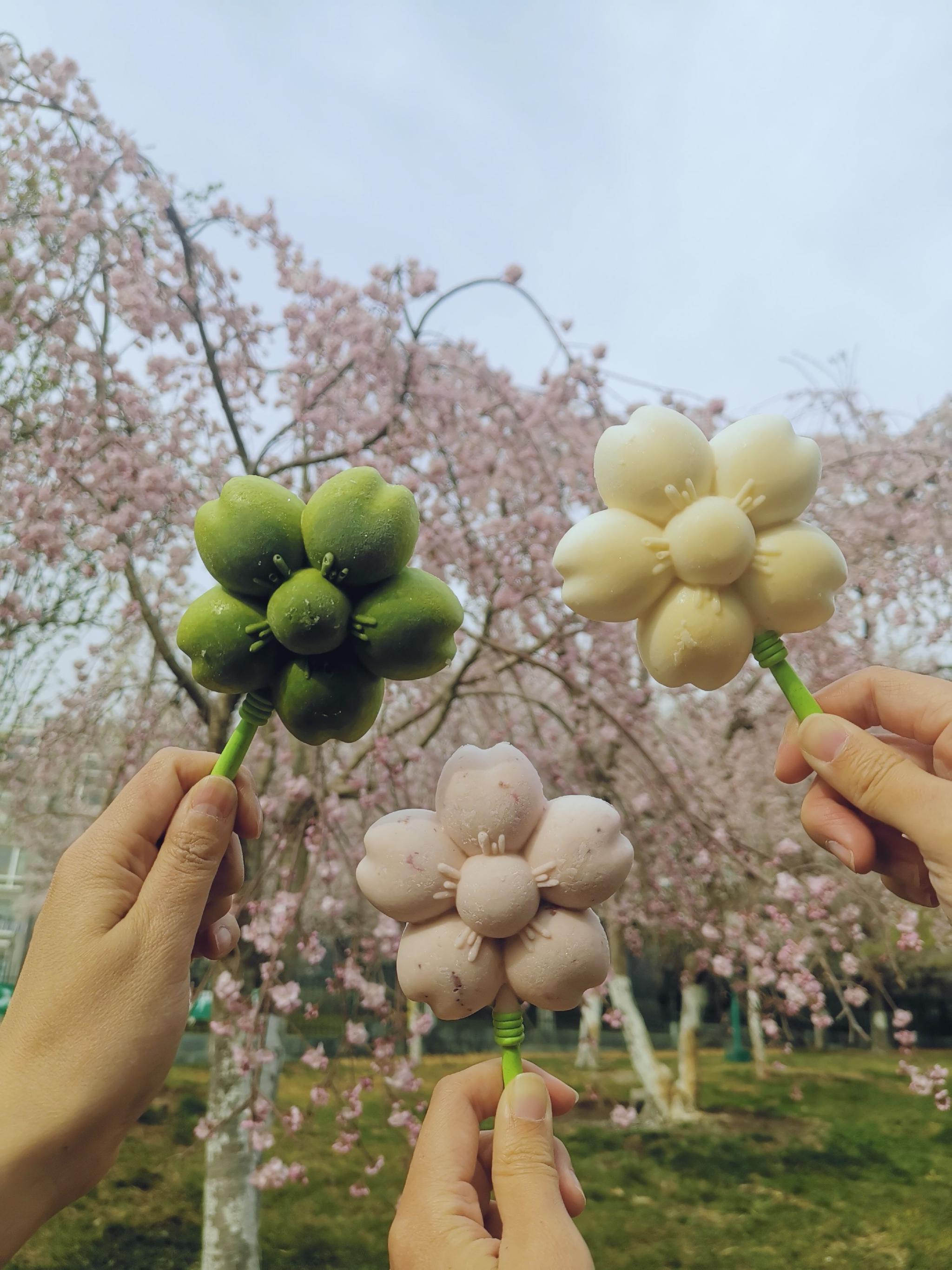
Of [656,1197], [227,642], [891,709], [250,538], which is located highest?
[250,538]

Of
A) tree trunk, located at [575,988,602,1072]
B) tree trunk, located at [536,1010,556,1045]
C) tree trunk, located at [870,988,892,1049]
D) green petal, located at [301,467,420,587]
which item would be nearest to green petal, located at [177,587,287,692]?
green petal, located at [301,467,420,587]

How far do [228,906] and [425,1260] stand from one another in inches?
23.3

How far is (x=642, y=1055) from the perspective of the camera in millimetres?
6559

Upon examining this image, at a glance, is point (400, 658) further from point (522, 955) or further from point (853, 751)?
point (853, 751)

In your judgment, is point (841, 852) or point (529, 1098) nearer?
point (529, 1098)

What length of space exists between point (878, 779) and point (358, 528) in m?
0.82

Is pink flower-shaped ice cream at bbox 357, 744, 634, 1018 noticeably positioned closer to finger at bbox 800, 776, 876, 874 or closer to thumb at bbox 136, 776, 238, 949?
thumb at bbox 136, 776, 238, 949

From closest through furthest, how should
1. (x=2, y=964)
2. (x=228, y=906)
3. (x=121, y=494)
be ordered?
(x=228, y=906)
(x=121, y=494)
(x=2, y=964)

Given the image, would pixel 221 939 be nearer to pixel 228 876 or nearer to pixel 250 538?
pixel 228 876

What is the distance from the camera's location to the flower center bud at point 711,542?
1.12 m

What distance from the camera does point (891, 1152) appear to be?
6438 millimetres

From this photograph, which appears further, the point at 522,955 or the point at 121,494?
the point at 121,494

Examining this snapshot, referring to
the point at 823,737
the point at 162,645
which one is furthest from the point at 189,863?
the point at 162,645

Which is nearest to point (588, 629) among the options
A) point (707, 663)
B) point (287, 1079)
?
point (707, 663)
